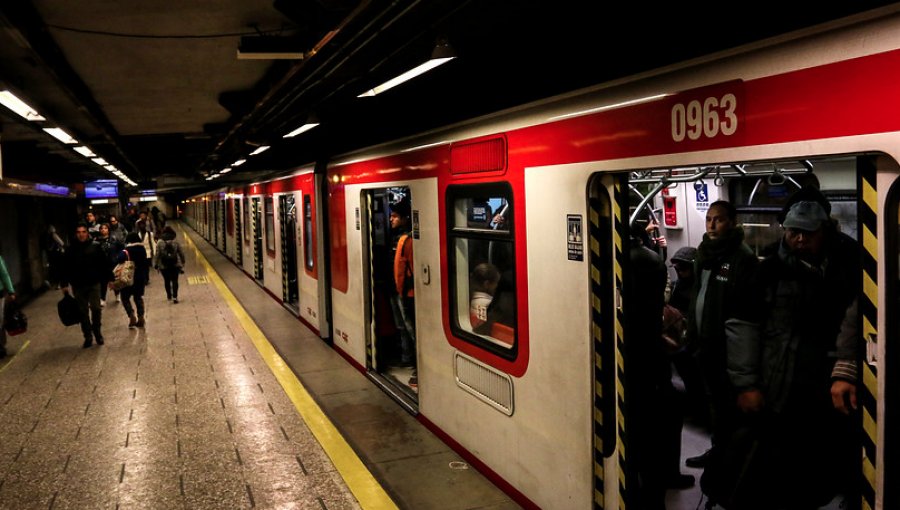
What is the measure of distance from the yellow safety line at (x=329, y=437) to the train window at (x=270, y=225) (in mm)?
3939

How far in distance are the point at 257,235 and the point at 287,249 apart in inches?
140

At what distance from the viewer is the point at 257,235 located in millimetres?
15008

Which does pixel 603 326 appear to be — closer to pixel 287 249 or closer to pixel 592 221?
pixel 592 221

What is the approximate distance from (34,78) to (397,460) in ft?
16.1

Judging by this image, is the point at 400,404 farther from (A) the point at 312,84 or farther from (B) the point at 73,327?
(B) the point at 73,327

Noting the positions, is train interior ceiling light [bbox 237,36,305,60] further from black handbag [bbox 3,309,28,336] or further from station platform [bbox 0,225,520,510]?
black handbag [bbox 3,309,28,336]

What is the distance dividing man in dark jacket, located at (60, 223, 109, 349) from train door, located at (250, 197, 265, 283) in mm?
5474

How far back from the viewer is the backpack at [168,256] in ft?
40.2

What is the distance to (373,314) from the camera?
274 inches

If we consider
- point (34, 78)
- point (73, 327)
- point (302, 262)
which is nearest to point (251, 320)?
point (302, 262)

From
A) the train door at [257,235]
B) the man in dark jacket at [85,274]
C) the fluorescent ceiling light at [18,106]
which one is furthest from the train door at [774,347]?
the train door at [257,235]

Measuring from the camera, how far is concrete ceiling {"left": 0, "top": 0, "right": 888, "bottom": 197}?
282 cm

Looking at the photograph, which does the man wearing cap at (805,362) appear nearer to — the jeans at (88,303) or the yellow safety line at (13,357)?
the yellow safety line at (13,357)

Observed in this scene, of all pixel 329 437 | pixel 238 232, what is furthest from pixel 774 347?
pixel 238 232
